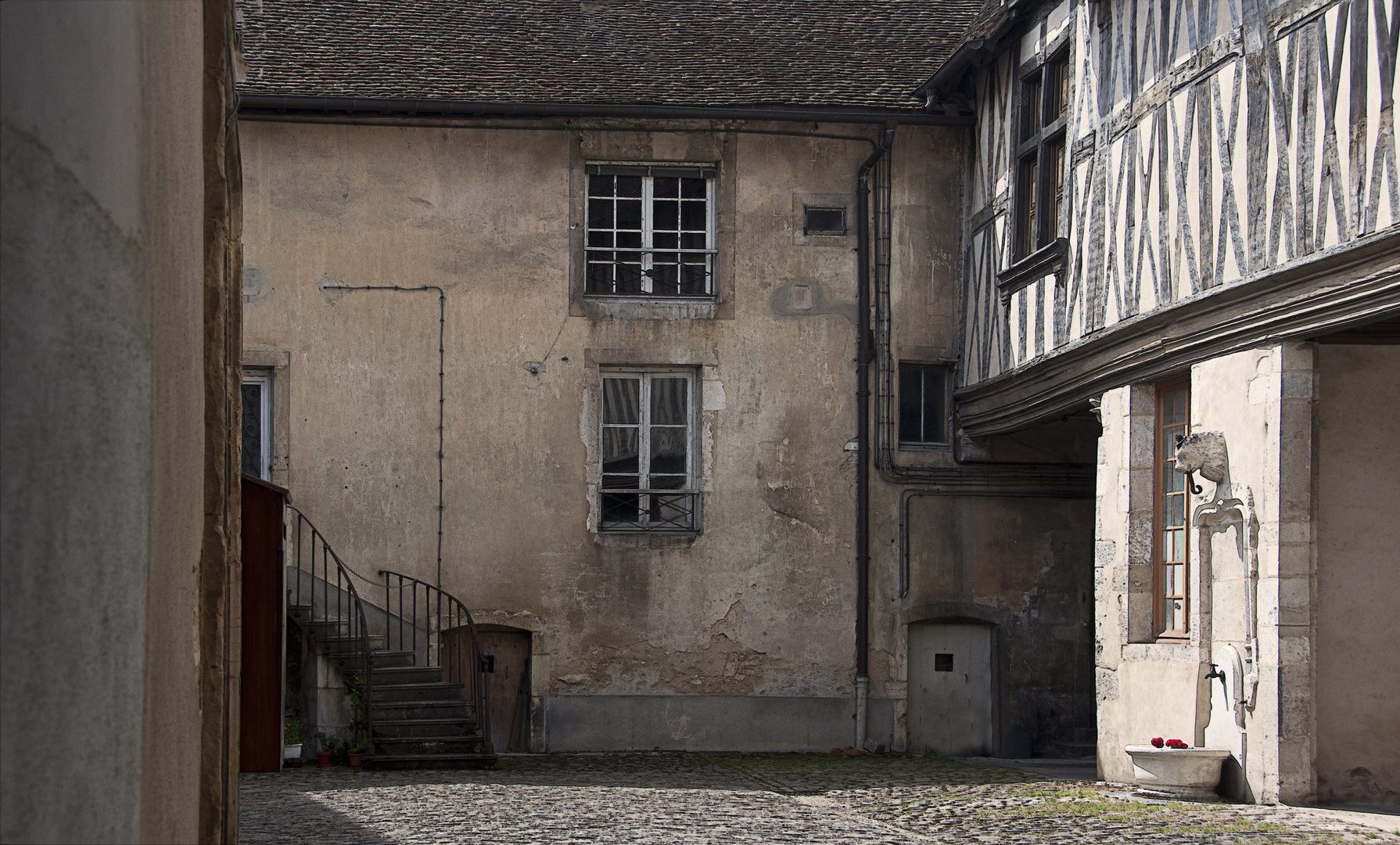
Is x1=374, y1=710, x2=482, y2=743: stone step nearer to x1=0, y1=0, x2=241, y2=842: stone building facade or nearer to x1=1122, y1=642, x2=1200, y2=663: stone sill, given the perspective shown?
x1=1122, y1=642, x2=1200, y2=663: stone sill

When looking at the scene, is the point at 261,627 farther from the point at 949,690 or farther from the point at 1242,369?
the point at 1242,369

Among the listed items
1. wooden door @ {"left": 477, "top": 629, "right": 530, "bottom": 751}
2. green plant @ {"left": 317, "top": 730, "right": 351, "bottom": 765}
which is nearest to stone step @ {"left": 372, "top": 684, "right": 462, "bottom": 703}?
green plant @ {"left": 317, "top": 730, "right": 351, "bottom": 765}

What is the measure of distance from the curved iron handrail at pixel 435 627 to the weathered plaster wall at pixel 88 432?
29.0ft

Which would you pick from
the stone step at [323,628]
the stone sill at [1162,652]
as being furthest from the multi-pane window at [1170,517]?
the stone step at [323,628]

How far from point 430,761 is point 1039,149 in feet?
20.6

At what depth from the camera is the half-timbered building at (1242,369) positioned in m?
7.33

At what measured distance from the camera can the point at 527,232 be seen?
12758 millimetres

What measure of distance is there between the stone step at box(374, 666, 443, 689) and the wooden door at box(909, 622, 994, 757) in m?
4.06

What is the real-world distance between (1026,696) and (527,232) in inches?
228

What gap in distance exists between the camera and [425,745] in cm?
1086

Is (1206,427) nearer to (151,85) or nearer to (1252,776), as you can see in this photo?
(1252,776)

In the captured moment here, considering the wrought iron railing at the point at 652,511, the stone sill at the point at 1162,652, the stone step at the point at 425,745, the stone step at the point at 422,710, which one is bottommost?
the stone step at the point at 425,745

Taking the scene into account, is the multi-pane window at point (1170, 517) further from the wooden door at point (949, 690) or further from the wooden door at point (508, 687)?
the wooden door at point (508, 687)

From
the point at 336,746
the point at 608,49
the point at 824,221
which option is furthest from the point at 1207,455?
the point at 608,49
